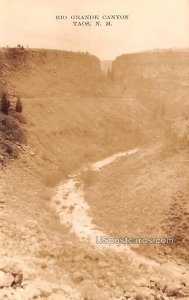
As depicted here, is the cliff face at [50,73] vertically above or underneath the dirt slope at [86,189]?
above

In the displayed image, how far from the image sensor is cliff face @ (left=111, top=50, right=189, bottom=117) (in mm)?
43438

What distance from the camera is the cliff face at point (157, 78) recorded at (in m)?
43.4

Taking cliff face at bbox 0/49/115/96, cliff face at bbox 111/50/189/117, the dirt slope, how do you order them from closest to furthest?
the dirt slope, cliff face at bbox 0/49/115/96, cliff face at bbox 111/50/189/117

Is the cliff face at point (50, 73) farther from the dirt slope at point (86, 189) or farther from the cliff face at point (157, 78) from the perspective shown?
the cliff face at point (157, 78)

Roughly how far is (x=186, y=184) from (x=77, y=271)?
812cm

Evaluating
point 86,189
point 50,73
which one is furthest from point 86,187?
point 50,73

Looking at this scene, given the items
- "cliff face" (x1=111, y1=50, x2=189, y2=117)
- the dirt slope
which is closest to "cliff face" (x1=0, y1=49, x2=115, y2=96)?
the dirt slope

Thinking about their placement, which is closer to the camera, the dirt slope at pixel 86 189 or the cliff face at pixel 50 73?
the dirt slope at pixel 86 189

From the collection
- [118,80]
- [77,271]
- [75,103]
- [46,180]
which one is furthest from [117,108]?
[77,271]

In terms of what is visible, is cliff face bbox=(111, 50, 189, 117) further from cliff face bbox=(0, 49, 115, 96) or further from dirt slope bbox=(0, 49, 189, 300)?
cliff face bbox=(0, 49, 115, 96)

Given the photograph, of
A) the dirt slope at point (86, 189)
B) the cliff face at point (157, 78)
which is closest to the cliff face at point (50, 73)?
the dirt slope at point (86, 189)

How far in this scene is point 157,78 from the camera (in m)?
48.4

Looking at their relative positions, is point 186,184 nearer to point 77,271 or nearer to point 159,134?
point 77,271

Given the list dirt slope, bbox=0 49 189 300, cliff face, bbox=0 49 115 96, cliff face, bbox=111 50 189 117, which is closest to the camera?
dirt slope, bbox=0 49 189 300
